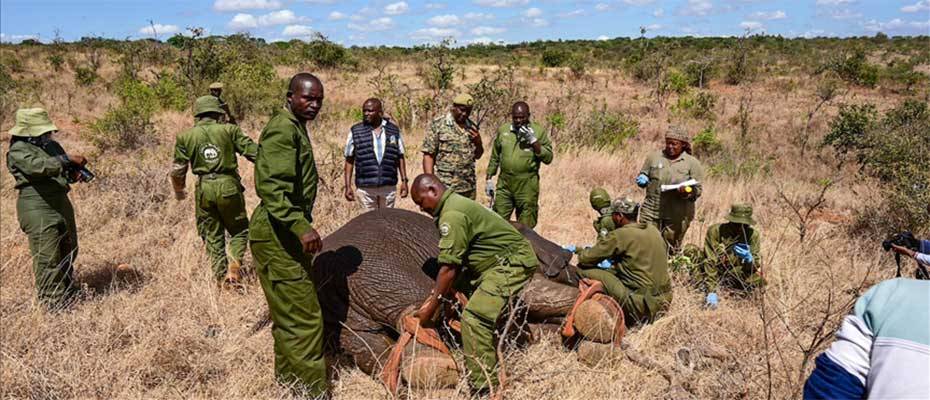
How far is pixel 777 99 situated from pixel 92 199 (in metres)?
17.9

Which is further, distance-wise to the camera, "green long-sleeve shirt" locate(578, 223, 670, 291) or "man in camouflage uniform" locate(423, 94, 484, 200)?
"man in camouflage uniform" locate(423, 94, 484, 200)

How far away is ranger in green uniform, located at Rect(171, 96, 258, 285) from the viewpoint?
4664 millimetres

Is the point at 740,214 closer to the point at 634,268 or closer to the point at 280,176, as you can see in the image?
the point at 634,268

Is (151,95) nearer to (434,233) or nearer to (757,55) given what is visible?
(434,233)

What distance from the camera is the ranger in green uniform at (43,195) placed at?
4.14 meters

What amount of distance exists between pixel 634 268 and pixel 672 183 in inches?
49.2

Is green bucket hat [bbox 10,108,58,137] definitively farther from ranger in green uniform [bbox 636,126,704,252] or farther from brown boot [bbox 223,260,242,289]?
ranger in green uniform [bbox 636,126,704,252]

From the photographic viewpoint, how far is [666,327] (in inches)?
164

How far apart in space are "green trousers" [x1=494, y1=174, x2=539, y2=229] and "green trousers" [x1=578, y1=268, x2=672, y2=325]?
131 cm

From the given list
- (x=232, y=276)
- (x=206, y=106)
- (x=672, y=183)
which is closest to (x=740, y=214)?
(x=672, y=183)

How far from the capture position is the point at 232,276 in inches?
188

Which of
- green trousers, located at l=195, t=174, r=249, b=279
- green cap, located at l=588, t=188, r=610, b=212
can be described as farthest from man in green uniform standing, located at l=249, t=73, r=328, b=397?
green cap, located at l=588, t=188, r=610, b=212

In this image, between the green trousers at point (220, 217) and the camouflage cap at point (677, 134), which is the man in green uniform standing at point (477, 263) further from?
the camouflage cap at point (677, 134)

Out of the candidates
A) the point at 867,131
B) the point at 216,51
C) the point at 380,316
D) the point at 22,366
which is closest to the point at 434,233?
the point at 380,316
